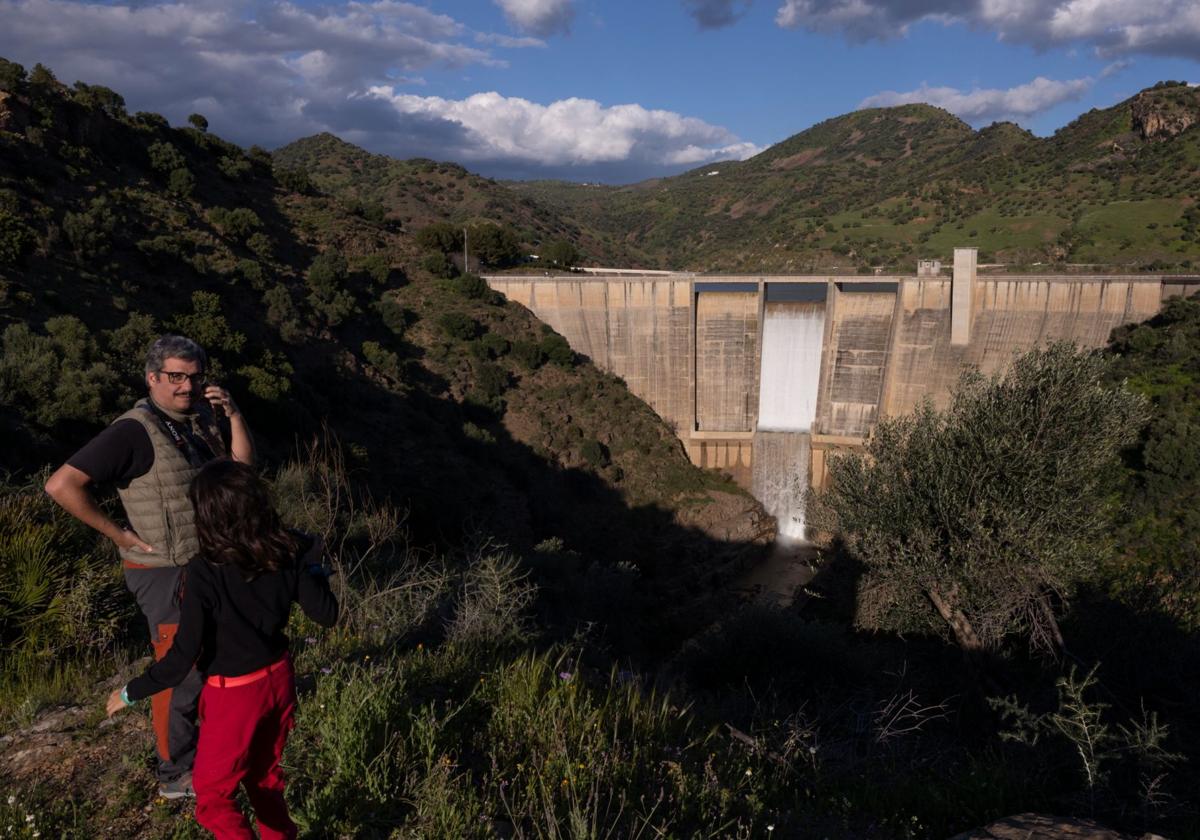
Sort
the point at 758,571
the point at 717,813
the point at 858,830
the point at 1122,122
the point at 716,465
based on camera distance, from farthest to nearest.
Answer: the point at 1122,122 < the point at 716,465 < the point at 758,571 < the point at 858,830 < the point at 717,813

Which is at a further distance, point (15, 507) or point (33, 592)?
point (15, 507)

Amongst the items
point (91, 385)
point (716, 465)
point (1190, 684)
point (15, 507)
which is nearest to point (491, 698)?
point (15, 507)

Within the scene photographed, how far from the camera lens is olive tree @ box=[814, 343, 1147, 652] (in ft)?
33.6

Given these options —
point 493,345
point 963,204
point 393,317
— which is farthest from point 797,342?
point 963,204

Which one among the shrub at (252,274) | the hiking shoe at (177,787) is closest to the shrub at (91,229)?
the shrub at (252,274)

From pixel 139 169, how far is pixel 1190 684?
1445 inches

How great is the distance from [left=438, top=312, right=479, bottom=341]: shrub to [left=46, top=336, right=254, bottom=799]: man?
86.6ft

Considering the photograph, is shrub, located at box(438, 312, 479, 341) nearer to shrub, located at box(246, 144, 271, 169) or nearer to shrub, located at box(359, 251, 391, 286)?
shrub, located at box(359, 251, 391, 286)

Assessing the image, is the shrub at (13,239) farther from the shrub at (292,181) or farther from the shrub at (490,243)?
the shrub at (292,181)

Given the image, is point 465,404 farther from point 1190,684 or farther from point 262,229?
point 1190,684

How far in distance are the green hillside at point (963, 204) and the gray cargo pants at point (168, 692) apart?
37693 mm

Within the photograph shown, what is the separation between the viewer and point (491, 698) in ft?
12.9

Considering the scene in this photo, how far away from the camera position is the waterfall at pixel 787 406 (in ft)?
90.0

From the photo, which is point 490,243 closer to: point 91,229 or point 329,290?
point 329,290
